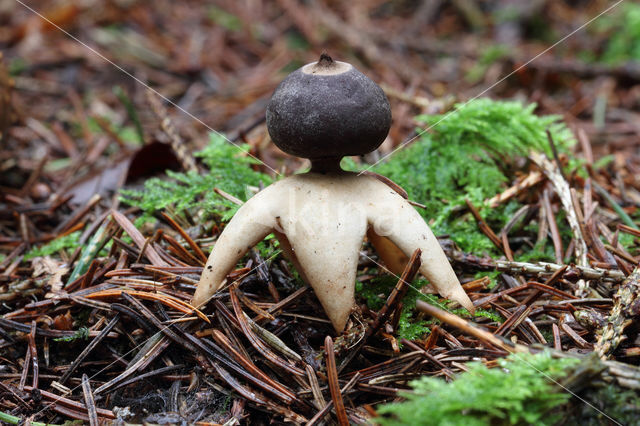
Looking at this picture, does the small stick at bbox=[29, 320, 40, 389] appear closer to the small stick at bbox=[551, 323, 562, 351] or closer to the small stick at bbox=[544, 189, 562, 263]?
the small stick at bbox=[551, 323, 562, 351]

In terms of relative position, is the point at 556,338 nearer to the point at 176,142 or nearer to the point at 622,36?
the point at 176,142

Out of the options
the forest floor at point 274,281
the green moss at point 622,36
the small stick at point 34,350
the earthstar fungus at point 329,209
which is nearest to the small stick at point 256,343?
the forest floor at point 274,281

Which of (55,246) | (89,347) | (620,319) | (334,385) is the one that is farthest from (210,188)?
(620,319)

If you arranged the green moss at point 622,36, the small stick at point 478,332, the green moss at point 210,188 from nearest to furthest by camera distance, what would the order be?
the small stick at point 478,332, the green moss at point 210,188, the green moss at point 622,36

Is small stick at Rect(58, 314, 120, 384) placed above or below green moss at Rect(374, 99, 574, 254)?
below

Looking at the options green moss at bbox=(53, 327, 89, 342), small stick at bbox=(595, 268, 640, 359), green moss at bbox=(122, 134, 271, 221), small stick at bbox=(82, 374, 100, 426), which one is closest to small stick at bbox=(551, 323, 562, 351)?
small stick at bbox=(595, 268, 640, 359)

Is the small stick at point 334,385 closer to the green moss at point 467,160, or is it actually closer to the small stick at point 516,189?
the green moss at point 467,160

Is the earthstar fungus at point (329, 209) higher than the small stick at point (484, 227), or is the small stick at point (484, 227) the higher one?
the earthstar fungus at point (329, 209)
